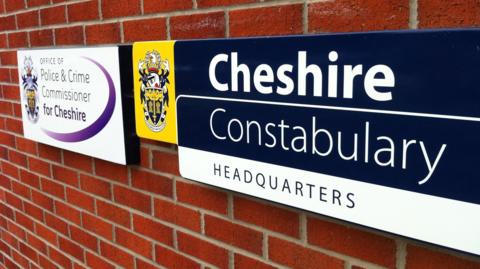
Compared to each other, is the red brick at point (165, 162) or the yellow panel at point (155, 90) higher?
the yellow panel at point (155, 90)

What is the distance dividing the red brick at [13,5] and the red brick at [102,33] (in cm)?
59

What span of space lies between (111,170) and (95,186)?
15 cm

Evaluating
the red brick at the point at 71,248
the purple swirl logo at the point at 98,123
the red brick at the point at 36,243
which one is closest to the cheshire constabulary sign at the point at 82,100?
the purple swirl logo at the point at 98,123

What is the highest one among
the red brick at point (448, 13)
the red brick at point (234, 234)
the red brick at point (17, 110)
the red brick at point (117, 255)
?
the red brick at point (448, 13)

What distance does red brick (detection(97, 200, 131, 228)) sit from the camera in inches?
68.1

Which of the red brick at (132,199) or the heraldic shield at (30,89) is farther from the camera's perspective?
the heraldic shield at (30,89)

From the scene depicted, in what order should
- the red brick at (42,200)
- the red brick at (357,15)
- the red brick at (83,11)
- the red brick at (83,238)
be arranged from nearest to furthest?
the red brick at (357,15) → the red brick at (83,11) → the red brick at (83,238) → the red brick at (42,200)

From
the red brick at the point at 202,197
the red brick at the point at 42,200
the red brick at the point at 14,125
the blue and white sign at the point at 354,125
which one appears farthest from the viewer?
the red brick at the point at 14,125

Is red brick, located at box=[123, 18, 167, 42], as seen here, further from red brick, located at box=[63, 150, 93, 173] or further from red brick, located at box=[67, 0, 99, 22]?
red brick, located at box=[63, 150, 93, 173]

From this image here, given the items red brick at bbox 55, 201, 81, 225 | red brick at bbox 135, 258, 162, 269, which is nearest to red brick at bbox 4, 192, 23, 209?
red brick at bbox 55, 201, 81, 225

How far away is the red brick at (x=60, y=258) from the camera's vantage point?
6.91ft

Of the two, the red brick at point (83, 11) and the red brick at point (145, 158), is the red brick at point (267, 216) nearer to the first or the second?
the red brick at point (145, 158)

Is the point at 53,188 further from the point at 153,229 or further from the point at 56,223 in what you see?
the point at 153,229

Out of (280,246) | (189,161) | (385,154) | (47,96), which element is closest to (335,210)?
(385,154)
